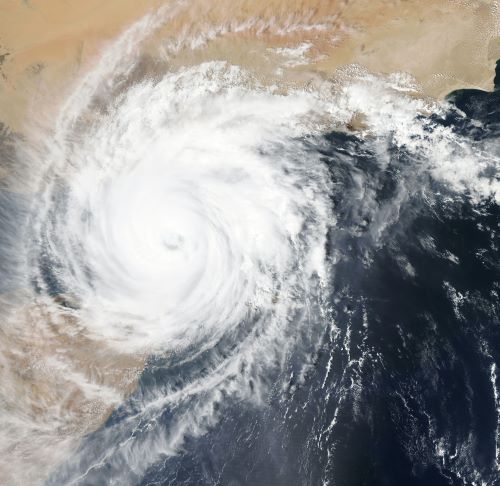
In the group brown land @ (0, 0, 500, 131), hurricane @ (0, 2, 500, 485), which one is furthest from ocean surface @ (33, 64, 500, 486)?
brown land @ (0, 0, 500, 131)

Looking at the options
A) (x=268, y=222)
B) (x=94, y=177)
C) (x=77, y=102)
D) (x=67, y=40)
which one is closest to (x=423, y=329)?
(x=268, y=222)

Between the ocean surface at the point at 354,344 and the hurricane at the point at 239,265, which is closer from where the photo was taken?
the ocean surface at the point at 354,344

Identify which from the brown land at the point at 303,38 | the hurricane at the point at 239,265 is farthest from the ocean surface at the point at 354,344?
the brown land at the point at 303,38

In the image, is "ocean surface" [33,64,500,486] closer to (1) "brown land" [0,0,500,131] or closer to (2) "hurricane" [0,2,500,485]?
(2) "hurricane" [0,2,500,485]

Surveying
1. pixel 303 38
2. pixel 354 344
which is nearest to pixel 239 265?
pixel 354 344

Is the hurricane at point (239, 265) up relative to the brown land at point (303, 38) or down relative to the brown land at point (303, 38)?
down

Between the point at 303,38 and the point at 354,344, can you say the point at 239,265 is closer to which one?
the point at 354,344

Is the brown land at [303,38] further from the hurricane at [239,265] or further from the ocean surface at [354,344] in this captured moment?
the ocean surface at [354,344]

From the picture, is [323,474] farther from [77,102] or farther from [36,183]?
[77,102]
